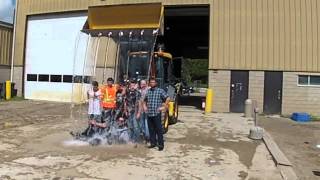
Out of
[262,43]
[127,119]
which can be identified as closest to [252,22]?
[262,43]

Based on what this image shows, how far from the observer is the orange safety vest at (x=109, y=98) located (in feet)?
45.2

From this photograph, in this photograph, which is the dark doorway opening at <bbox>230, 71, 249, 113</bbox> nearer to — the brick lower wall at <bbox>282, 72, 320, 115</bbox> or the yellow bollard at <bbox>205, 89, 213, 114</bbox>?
the yellow bollard at <bbox>205, 89, 213, 114</bbox>

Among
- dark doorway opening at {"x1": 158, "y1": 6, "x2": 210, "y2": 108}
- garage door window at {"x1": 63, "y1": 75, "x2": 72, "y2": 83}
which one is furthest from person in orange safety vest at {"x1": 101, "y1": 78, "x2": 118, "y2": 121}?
garage door window at {"x1": 63, "y1": 75, "x2": 72, "y2": 83}

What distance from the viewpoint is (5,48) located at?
33344 millimetres

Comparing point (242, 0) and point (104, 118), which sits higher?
point (242, 0)

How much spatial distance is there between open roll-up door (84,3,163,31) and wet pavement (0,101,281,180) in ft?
10.5

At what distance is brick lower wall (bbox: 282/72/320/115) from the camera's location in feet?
83.1

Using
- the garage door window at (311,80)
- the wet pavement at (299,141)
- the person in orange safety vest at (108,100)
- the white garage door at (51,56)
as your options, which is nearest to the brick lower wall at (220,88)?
the wet pavement at (299,141)

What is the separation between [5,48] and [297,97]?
18516mm

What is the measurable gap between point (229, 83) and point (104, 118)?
13229 mm

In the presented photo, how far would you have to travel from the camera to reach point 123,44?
1633 cm

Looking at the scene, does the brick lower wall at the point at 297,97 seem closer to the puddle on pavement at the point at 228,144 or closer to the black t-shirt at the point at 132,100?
the puddle on pavement at the point at 228,144

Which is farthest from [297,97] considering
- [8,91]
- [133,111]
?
[8,91]

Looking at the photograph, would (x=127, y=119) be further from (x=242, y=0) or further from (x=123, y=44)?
(x=242, y=0)
